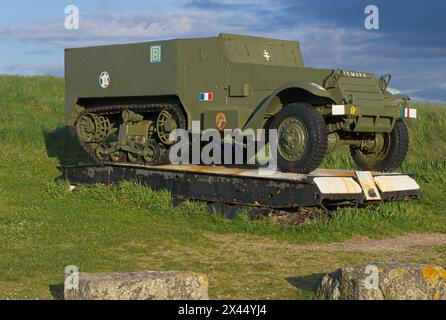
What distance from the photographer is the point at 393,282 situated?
6699mm

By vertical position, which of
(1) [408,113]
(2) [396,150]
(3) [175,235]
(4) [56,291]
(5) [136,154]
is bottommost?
(4) [56,291]

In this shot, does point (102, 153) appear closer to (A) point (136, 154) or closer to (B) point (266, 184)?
(A) point (136, 154)

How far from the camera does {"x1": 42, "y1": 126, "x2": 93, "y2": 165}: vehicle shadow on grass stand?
1939cm

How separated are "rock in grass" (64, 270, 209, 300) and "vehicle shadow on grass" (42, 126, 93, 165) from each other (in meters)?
12.7

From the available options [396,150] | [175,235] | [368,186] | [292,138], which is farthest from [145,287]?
[396,150]

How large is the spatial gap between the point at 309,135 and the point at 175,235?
8.18 feet

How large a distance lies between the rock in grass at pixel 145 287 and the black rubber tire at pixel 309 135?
17.0ft

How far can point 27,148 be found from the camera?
19703mm

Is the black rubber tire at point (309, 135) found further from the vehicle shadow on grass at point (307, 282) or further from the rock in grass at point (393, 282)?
the rock in grass at point (393, 282)

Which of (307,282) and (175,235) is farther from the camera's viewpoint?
(175,235)

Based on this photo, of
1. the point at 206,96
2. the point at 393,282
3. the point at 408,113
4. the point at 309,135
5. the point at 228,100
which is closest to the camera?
the point at 393,282
